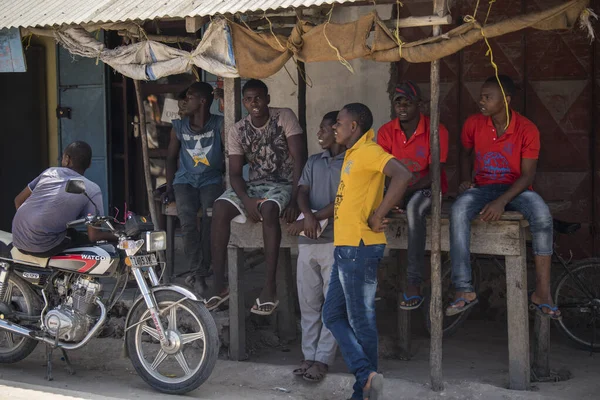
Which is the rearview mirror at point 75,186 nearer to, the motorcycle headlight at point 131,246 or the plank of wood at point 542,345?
the motorcycle headlight at point 131,246

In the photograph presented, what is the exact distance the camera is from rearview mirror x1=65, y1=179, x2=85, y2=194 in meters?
5.33

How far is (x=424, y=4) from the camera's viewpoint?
716 cm

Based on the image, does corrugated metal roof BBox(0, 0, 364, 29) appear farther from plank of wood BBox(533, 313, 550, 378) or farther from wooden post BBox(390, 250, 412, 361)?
plank of wood BBox(533, 313, 550, 378)

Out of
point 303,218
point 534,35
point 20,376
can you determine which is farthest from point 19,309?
point 534,35

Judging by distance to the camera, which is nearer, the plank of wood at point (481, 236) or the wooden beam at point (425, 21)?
the wooden beam at point (425, 21)

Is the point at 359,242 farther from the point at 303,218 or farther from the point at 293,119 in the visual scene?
the point at 293,119

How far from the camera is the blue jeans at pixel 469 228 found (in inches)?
211

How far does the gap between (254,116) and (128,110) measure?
356cm

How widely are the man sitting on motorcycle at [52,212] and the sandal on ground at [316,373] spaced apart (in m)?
1.68

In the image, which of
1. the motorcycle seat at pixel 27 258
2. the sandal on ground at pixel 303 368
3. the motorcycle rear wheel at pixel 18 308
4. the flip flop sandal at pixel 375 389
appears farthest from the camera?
the motorcycle rear wheel at pixel 18 308

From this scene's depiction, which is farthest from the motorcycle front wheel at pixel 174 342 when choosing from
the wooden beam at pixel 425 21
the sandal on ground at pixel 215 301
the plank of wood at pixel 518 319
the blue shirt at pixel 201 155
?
the wooden beam at pixel 425 21

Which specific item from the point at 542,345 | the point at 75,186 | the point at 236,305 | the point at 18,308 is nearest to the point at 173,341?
the point at 236,305

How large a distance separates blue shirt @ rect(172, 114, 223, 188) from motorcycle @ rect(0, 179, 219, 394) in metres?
1.24

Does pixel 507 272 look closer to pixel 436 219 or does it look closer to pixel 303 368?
pixel 436 219
